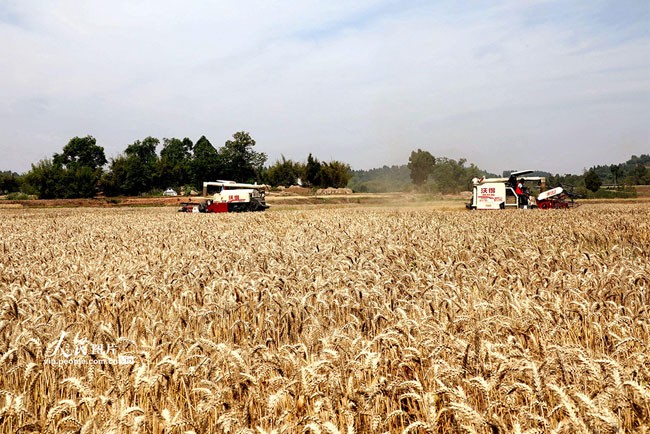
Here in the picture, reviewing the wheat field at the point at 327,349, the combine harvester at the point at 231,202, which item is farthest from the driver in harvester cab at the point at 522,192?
the wheat field at the point at 327,349

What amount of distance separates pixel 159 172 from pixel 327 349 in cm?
8920

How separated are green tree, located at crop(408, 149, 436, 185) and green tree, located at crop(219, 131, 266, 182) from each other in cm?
2984

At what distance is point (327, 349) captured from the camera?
3.41 meters

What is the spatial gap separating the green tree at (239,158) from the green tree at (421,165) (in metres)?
29.8

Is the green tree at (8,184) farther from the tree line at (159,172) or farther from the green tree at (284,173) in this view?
the green tree at (284,173)

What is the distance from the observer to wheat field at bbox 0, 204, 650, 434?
9.30 ft

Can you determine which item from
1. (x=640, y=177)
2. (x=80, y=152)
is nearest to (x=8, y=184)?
(x=80, y=152)

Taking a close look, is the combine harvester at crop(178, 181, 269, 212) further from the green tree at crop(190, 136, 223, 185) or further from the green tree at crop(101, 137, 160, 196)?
the green tree at crop(190, 136, 223, 185)

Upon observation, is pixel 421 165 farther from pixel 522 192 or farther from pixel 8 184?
pixel 8 184

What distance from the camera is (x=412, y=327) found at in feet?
13.9

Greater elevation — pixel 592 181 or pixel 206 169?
pixel 206 169

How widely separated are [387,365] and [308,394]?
0.93 m

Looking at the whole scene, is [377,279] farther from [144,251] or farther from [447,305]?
[144,251]

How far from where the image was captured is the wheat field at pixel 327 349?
283cm
